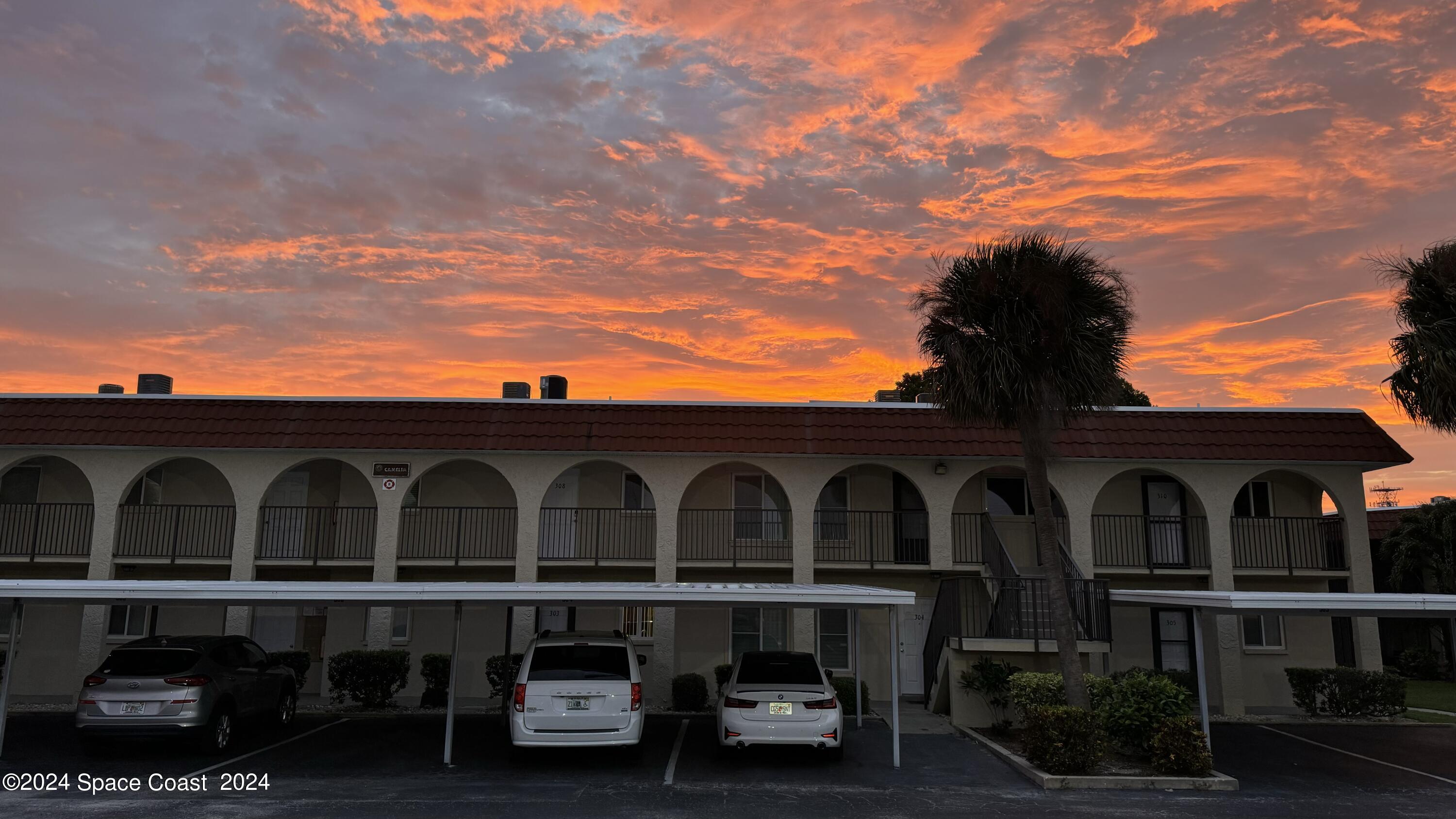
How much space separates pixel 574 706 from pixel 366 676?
8.37 m

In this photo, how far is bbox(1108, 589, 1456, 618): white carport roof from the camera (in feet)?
39.2

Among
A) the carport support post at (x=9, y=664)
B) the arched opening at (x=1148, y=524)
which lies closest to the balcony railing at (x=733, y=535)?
the arched opening at (x=1148, y=524)

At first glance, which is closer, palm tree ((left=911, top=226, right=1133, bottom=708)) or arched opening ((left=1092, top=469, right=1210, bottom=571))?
palm tree ((left=911, top=226, right=1133, bottom=708))

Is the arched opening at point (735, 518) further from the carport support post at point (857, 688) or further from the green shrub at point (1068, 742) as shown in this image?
the green shrub at point (1068, 742)

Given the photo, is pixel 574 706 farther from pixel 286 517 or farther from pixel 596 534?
pixel 286 517

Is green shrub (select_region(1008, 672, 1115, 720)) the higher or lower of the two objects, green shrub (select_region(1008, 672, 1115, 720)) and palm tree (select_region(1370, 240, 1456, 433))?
the lower

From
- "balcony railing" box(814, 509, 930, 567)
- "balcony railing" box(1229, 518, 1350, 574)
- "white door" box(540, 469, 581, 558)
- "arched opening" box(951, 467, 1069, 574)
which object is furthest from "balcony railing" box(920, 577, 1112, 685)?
"white door" box(540, 469, 581, 558)

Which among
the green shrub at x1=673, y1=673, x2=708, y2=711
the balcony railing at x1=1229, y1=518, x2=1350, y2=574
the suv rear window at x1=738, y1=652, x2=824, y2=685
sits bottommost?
the green shrub at x1=673, y1=673, x2=708, y2=711

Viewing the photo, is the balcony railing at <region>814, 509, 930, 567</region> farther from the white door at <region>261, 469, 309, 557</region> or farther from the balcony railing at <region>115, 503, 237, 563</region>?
the balcony railing at <region>115, 503, 237, 563</region>

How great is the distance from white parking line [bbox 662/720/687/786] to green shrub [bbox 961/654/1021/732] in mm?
4746

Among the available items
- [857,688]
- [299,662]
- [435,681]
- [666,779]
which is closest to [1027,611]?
[857,688]

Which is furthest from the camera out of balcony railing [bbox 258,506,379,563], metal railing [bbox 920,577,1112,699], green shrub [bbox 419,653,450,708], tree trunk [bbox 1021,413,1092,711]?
balcony railing [bbox 258,506,379,563]

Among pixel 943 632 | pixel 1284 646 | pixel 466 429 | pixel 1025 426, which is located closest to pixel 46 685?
pixel 466 429

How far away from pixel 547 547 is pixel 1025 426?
10826mm
